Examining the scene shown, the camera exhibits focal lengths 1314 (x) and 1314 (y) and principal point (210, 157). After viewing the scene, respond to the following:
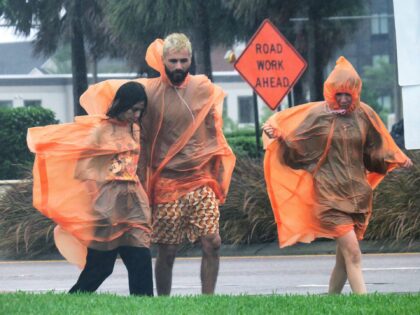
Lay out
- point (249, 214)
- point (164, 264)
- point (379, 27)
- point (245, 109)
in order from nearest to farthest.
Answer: point (164, 264) → point (249, 214) → point (245, 109) → point (379, 27)

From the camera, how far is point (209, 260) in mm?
8945

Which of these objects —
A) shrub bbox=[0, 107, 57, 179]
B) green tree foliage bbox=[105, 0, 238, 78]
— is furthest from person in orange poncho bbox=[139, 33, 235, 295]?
shrub bbox=[0, 107, 57, 179]

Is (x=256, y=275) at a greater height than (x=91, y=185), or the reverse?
(x=91, y=185)

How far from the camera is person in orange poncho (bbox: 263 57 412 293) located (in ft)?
29.7

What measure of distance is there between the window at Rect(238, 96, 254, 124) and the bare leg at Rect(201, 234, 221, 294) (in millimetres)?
77556

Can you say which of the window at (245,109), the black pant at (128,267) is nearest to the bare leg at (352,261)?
the black pant at (128,267)

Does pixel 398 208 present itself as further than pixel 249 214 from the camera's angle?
No

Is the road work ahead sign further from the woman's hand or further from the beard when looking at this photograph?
the beard

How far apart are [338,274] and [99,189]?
6.02ft

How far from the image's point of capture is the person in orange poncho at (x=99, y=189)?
8555 mm

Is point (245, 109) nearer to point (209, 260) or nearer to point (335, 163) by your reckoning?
point (335, 163)

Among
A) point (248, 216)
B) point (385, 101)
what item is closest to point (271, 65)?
point (248, 216)

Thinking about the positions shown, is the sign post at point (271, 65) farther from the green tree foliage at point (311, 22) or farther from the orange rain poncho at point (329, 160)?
the orange rain poncho at point (329, 160)

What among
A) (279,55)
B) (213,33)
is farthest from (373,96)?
(279,55)
